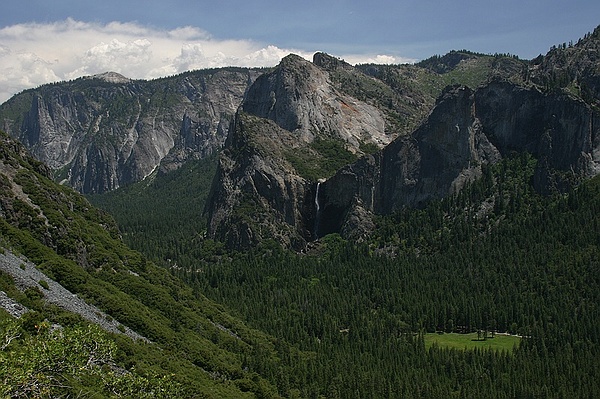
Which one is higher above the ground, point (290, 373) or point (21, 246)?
point (21, 246)

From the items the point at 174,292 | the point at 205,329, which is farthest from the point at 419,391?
the point at 174,292

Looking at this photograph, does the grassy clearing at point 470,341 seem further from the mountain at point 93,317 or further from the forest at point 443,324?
the mountain at point 93,317

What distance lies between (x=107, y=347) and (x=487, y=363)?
107 meters

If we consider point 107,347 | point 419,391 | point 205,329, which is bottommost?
point 419,391

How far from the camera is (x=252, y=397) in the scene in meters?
86.7

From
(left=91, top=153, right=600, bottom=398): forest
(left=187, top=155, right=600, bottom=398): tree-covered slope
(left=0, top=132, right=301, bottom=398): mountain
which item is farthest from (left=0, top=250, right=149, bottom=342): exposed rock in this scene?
(left=187, top=155, right=600, bottom=398): tree-covered slope

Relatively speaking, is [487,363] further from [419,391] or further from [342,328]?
[342,328]

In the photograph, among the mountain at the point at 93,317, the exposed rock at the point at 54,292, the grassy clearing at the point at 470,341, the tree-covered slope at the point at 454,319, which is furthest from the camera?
the grassy clearing at the point at 470,341

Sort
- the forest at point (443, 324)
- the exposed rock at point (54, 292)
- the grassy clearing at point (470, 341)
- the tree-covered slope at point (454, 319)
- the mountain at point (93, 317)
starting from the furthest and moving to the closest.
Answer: the grassy clearing at point (470, 341) < the tree-covered slope at point (454, 319) < the forest at point (443, 324) < the exposed rock at point (54, 292) < the mountain at point (93, 317)

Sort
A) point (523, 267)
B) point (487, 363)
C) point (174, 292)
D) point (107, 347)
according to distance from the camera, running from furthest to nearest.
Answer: point (523, 267) → point (487, 363) → point (174, 292) → point (107, 347)

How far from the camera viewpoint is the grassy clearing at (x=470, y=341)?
15050 centimetres

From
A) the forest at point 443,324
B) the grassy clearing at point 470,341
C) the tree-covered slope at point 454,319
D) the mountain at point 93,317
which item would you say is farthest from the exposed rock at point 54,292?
the grassy clearing at point 470,341

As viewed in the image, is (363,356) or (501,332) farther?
(501,332)

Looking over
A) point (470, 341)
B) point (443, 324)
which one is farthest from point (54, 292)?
point (443, 324)
